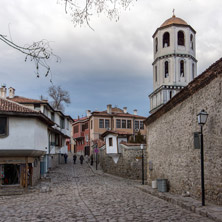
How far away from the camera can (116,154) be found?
2825 cm

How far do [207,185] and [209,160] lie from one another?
36.0 inches

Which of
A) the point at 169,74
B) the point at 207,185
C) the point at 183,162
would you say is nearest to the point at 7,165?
the point at 183,162

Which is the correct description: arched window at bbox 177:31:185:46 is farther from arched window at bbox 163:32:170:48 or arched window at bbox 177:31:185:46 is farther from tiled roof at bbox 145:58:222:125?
tiled roof at bbox 145:58:222:125

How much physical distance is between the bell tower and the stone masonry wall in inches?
1020

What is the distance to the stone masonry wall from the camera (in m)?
10.4

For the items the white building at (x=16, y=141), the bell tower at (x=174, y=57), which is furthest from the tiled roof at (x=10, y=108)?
the bell tower at (x=174, y=57)

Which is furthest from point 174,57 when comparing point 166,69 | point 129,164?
point 129,164

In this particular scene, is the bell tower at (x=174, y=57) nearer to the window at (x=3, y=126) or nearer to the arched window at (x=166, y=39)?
the arched window at (x=166, y=39)

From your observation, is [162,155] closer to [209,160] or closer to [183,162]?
[183,162]

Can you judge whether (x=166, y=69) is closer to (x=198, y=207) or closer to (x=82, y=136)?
(x=82, y=136)

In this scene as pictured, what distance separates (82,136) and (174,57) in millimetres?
27552

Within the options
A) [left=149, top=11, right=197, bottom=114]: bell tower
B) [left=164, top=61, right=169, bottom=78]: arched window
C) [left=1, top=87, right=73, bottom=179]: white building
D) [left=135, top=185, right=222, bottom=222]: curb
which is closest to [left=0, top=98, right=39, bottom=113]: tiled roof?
[left=1, top=87, right=73, bottom=179]: white building

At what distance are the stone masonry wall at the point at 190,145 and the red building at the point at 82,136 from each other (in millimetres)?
42437

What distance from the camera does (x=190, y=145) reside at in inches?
503
